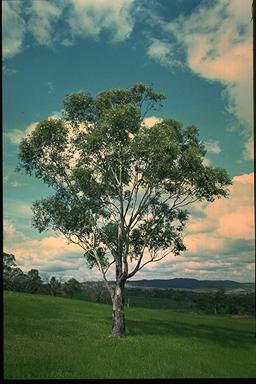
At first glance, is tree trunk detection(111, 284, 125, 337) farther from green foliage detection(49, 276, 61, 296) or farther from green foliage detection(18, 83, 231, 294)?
green foliage detection(49, 276, 61, 296)

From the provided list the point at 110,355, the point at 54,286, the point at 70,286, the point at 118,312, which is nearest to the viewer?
the point at 110,355

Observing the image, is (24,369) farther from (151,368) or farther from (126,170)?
(126,170)

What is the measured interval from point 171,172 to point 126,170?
163 inches

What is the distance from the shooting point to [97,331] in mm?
45000

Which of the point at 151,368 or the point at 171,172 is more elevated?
the point at 171,172

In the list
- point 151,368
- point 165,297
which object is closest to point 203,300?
point 165,297

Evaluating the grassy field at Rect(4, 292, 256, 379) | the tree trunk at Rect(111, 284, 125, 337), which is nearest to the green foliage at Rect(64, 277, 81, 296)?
the grassy field at Rect(4, 292, 256, 379)

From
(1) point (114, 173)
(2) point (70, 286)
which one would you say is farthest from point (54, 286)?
(1) point (114, 173)

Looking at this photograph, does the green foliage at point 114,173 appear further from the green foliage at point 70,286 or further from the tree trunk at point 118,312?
the green foliage at point 70,286

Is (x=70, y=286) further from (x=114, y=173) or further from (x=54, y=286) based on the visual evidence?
(x=114, y=173)

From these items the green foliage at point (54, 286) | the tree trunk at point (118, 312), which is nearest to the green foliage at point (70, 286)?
the green foliage at point (54, 286)

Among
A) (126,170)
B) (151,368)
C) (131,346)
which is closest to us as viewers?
(151,368)

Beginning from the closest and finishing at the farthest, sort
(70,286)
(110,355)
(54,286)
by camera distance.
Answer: (110,355), (54,286), (70,286)

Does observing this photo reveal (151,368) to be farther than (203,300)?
No
